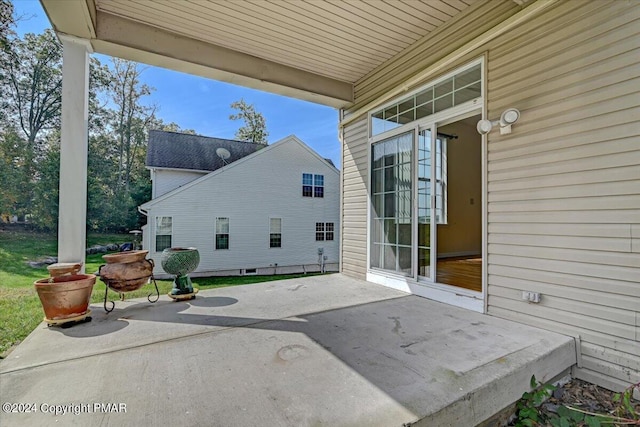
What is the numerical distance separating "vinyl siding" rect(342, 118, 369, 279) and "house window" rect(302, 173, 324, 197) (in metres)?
7.97

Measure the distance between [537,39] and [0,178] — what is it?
38.8ft

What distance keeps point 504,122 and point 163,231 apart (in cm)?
1098

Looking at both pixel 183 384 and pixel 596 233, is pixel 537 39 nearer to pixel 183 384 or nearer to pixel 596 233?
pixel 596 233

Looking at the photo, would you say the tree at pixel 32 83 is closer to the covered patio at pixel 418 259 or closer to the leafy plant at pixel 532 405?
the covered patio at pixel 418 259

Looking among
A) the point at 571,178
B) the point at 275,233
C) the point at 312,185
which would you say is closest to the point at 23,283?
the point at 275,233

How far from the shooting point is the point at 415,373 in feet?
5.65

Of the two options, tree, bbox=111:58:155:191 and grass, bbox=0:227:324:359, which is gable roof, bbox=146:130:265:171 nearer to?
tree, bbox=111:58:155:191

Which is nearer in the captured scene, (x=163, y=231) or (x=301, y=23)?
(x=301, y=23)

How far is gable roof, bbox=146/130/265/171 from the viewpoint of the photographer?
471 inches

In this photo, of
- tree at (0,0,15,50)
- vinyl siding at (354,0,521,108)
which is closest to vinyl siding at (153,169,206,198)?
tree at (0,0,15,50)

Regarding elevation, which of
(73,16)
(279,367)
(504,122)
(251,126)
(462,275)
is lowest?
(279,367)

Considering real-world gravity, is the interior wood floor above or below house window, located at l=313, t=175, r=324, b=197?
below

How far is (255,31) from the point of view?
3338 millimetres

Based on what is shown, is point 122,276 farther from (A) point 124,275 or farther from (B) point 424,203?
(B) point 424,203
